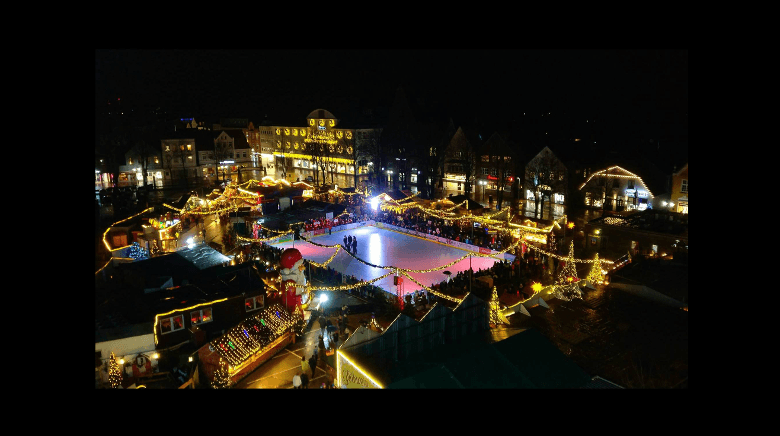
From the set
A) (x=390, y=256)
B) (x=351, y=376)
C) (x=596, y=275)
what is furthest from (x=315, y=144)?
(x=351, y=376)

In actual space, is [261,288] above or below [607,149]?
below

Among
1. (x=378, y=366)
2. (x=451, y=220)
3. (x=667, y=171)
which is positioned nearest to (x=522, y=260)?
(x=451, y=220)

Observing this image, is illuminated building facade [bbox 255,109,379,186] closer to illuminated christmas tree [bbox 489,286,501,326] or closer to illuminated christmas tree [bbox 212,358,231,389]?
illuminated christmas tree [bbox 489,286,501,326]

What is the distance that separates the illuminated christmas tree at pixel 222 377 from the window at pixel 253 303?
2.54m

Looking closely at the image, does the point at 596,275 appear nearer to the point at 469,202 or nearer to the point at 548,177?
the point at 469,202

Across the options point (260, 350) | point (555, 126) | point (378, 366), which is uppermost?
point (555, 126)

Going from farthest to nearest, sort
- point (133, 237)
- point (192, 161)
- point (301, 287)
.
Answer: point (192, 161) → point (133, 237) → point (301, 287)

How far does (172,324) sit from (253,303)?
2.15 m

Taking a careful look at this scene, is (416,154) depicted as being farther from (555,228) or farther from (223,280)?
(223,280)

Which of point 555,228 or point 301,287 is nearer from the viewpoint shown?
point 301,287

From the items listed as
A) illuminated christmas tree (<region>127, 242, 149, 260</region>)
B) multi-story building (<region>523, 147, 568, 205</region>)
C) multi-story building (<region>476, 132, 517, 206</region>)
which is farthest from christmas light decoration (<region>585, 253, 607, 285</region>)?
multi-story building (<region>476, 132, 517, 206</region>)

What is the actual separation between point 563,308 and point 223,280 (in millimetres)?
9157

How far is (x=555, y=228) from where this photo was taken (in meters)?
20.5

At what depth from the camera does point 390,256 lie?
18906mm
